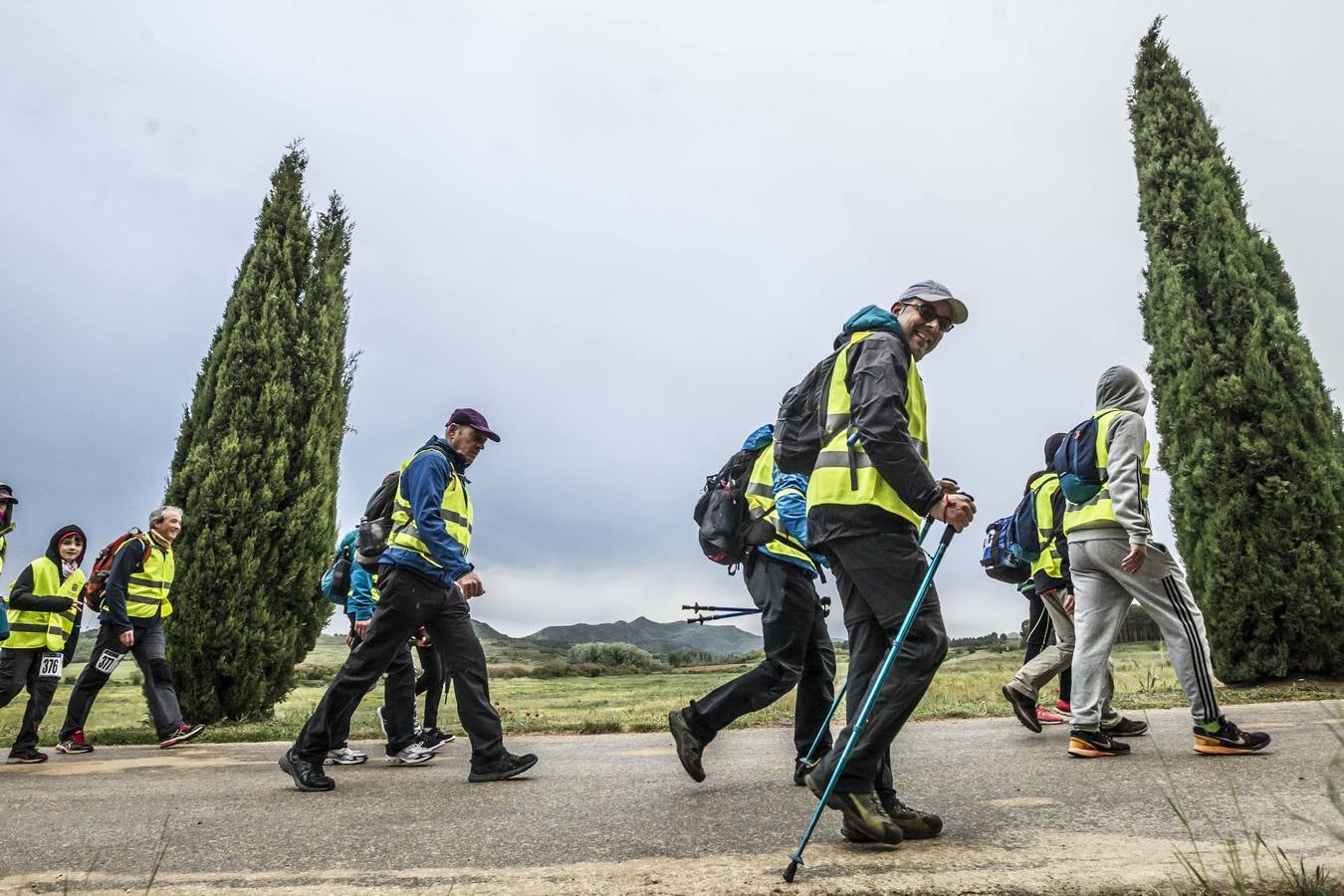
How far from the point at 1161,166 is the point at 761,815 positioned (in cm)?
→ 1095

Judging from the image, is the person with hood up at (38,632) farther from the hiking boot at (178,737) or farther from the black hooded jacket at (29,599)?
the hiking boot at (178,737)

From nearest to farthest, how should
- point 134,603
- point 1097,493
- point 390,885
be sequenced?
point 390,885 → point 1097,493 → point 134,603

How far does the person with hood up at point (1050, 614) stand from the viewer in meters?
6.09

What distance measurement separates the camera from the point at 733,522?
16.2ft

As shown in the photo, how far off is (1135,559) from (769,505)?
2.05 metres

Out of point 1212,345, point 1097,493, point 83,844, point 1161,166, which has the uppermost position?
point 1161,166

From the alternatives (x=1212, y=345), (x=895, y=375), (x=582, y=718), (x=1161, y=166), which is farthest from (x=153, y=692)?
(x=1161, y=166)

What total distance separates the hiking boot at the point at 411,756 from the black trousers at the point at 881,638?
392 cm

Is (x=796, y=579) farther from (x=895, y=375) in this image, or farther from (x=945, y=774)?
(x=895, y=375)

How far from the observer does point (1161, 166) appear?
11461mm

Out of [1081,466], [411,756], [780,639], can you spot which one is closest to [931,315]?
[780,639]

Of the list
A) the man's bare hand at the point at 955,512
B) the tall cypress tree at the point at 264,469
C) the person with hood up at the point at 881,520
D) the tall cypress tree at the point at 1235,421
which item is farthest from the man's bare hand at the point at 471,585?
the tall cypress tree at the point at 1235,421

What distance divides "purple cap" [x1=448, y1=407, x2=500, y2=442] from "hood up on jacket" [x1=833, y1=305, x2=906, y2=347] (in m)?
2.80

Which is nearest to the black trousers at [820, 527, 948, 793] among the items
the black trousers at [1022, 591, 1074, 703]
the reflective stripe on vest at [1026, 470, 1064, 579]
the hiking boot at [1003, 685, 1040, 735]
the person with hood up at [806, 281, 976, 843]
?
the person with hood up at [806, 281, 976, 843]
